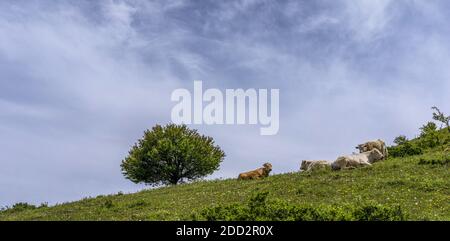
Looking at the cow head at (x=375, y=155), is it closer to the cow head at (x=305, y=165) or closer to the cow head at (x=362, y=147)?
the cow head at (x=362, y=147)

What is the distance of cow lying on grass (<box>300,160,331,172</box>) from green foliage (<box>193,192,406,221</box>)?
26.0m

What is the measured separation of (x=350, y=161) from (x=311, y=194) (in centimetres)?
1011

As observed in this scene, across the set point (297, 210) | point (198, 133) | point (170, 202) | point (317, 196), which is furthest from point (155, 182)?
point (297, 210)

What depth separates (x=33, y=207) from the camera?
47.3 metres

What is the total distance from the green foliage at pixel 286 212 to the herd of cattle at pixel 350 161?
24524mm

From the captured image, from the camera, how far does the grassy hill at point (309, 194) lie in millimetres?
28797

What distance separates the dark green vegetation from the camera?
28375 mm

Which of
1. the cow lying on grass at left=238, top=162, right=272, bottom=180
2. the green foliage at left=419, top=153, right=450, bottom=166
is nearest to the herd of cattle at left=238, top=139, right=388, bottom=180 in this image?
the cow lying on grass at left=238, top=162, right=272, bottom=180

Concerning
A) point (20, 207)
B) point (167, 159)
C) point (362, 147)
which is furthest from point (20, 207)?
point (362, 147)

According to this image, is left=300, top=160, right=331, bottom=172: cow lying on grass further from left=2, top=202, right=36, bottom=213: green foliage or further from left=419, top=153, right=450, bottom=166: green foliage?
left=2, top=202, right=36, bottom=213: green foliage

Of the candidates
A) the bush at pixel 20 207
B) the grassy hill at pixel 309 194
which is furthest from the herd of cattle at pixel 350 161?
the bush at pixel 20 207

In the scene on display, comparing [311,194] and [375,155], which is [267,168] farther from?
[311,194]
